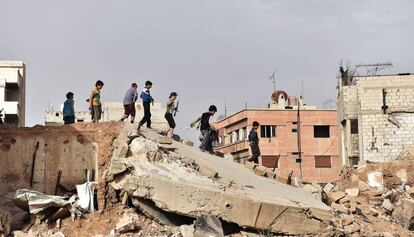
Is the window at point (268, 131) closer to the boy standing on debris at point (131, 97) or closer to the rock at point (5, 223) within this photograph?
the boy standing on debris at point (131, 97)

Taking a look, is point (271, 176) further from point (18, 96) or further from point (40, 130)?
point (18, 96)

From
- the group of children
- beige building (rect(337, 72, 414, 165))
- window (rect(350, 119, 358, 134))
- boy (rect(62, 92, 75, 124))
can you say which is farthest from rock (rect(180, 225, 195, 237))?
window (rect(350, 119, 358, 134))

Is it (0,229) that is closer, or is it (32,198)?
(0,229)

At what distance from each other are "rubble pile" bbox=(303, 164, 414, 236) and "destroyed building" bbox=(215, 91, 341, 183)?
95.9ft

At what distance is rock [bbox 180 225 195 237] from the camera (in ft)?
31.0

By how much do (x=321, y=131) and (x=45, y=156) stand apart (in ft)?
122

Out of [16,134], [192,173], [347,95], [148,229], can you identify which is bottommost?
[148,229]

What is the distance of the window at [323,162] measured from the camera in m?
45.4

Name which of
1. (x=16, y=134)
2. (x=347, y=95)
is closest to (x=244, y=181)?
(x=16, y=134)

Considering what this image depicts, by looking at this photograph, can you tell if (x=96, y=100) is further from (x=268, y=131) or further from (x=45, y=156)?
(x=268, y=131)

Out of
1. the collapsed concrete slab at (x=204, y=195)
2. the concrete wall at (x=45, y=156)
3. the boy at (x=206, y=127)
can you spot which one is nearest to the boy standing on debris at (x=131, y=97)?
the boy at (x=206, y=127)

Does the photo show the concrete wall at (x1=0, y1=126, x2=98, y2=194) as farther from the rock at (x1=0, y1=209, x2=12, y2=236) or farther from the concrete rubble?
the rock at (x1=0, y1=209, x2=12, y2=236)

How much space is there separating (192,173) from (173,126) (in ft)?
11.0

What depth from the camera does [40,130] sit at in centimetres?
1113
